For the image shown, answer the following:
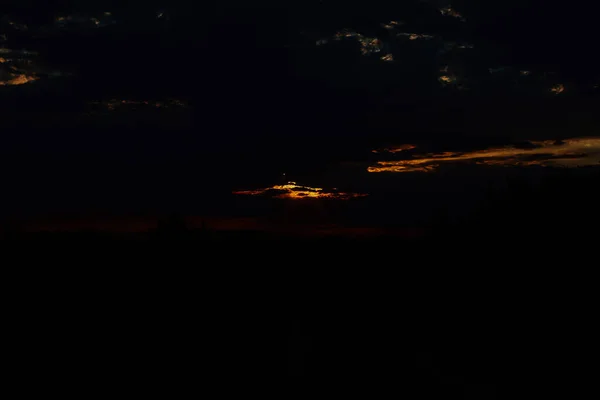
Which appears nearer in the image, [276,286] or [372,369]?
[372,369]

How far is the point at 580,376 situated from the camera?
1249cm

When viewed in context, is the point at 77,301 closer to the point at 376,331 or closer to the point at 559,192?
the point at 376,331

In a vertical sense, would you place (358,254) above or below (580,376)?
below

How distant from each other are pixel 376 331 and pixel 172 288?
11.4m

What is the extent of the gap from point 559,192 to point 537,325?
1276 centimetres

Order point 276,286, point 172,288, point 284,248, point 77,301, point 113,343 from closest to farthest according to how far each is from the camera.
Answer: point 113,343 → point 77,301 → point 172,288 → point 276,286 → point 284,248

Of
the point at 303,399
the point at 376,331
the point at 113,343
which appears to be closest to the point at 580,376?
the point at 303,399

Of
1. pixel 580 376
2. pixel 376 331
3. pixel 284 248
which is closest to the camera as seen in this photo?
pixel 580 376

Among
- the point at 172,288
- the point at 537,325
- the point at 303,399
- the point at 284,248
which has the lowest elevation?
the point at 284,248

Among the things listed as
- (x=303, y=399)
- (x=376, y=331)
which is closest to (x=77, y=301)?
(x=376, y=331)

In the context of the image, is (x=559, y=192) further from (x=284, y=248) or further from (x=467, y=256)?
(x=284, y=248)

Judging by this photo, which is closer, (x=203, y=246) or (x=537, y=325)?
(x=537, y=325)

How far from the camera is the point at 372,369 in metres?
13.6

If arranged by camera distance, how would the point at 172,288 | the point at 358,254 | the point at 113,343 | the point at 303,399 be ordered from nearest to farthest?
the point at 303,399, the point at 113,343, the point at 172,288, the point at 358,254
